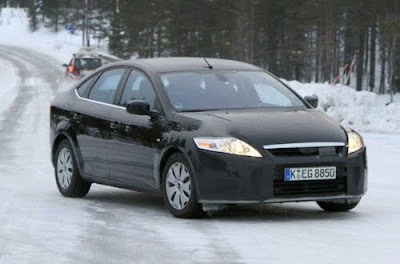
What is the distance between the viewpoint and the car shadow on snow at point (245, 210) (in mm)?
9419

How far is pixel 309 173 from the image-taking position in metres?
9.05

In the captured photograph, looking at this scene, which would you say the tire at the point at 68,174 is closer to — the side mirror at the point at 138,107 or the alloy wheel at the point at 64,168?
the alloy wheel at the point at 64,168

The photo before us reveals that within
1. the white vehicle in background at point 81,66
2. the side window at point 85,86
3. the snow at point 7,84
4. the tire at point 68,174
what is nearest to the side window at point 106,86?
the side window at point 85,86

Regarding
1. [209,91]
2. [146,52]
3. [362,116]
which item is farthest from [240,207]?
[146,52]

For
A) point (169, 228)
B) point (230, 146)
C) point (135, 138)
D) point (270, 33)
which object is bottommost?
point (270, 33)

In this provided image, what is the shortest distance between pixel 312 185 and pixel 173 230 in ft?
4.12

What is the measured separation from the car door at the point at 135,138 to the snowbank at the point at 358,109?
40.7ft

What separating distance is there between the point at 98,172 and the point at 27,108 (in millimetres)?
20522

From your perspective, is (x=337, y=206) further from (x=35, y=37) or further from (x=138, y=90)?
(x=35, y=37)

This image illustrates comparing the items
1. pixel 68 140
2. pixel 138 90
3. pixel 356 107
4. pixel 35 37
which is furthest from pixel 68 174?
pixel 35 37

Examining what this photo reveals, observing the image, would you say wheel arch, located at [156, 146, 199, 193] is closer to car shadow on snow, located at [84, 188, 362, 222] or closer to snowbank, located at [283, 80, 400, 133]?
car shadow on snow, located at [84, 188, 362, 222]

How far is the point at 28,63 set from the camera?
77.1 m

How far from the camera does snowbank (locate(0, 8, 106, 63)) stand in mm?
100438

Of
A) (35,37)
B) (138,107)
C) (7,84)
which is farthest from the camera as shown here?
(35,37)
